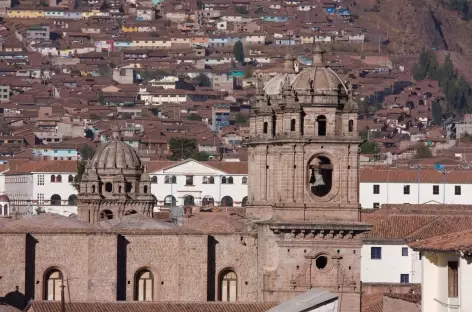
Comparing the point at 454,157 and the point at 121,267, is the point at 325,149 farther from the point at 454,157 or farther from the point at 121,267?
the point at 454,157

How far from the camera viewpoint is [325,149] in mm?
59750

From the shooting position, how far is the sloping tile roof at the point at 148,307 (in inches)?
2103

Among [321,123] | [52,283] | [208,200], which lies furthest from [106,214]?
[208,200]

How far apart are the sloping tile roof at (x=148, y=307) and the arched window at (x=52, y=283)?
592cm

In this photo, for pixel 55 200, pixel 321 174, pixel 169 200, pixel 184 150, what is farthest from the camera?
pixel 184 150

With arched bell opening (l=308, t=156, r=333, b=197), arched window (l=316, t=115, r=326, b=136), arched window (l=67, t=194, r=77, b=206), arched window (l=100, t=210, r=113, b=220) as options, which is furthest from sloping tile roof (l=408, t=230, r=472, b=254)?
arched window (l=67, t=194, r=77, b=206)

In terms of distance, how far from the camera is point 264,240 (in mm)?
60625

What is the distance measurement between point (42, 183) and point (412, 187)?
32131 millimetres

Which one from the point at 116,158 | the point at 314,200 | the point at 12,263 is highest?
the point at 116,158

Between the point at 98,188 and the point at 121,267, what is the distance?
25807 millimetres

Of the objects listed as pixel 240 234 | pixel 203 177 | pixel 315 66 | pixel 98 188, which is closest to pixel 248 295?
pixel 240 234

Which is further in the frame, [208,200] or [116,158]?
[208,200]

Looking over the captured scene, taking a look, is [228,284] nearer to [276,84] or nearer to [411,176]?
[276,84]

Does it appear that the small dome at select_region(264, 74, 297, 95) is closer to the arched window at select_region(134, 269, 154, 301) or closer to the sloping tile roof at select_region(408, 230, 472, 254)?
the arched window at select_region(134, 269, 154, 301)
